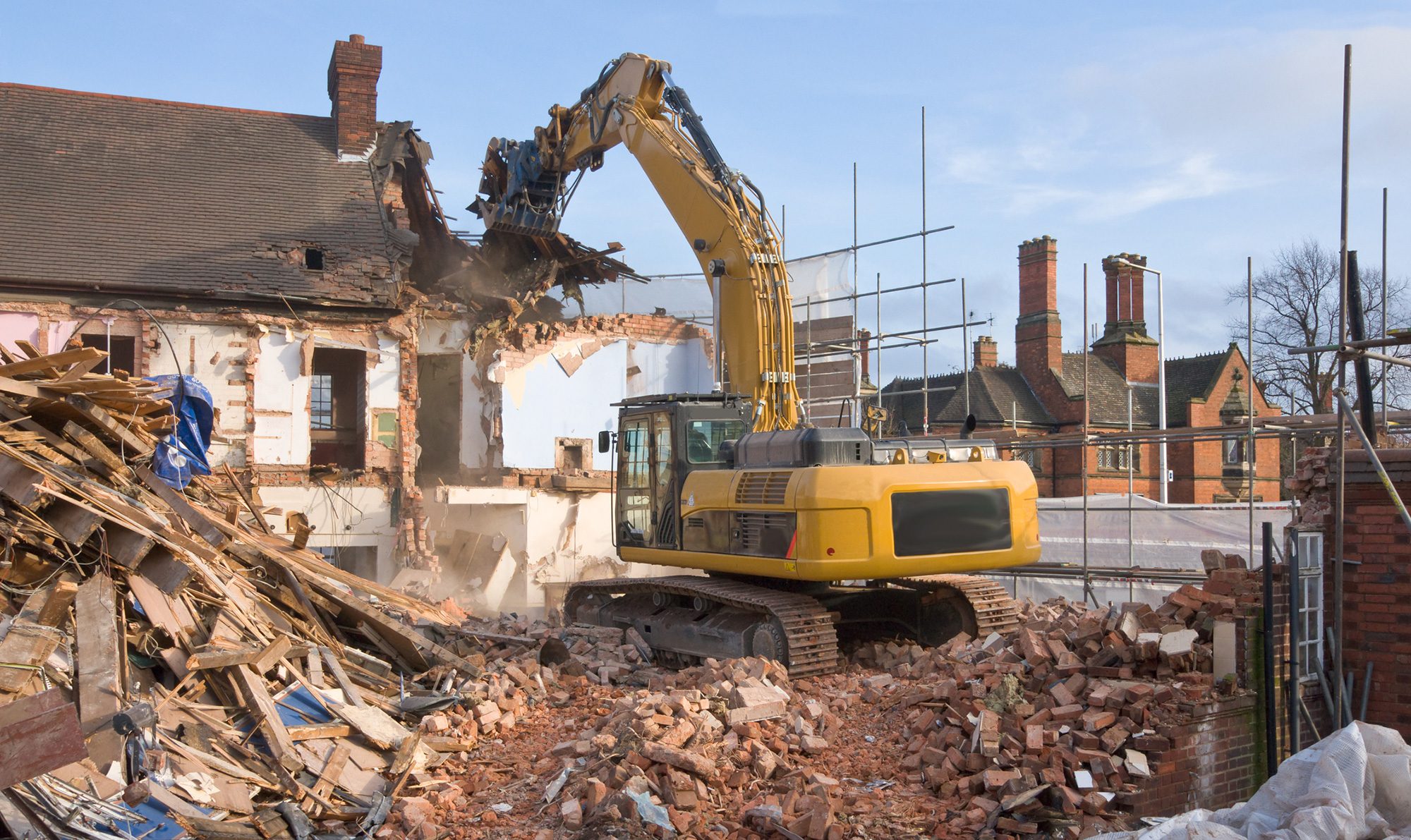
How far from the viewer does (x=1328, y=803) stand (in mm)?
4902

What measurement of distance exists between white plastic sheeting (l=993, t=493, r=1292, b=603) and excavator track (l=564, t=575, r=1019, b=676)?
4.96 ft

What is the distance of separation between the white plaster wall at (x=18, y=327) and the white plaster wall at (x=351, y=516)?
4.20m

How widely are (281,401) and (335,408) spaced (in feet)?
9.80

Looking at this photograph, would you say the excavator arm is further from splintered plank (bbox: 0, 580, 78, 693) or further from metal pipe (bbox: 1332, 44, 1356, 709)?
splintered plank (bbox: 0, 580, 78, 693)

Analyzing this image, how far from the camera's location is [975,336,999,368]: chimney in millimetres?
39000

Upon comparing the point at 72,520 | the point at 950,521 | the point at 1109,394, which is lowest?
the point at 950,521

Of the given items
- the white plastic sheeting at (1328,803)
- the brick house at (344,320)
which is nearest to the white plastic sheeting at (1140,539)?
the white plastic sheeting at (1328,803)

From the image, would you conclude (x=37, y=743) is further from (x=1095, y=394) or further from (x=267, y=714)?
(x=1095, y=394)

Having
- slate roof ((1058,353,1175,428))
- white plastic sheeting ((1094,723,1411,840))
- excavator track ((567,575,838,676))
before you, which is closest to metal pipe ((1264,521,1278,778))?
white plastic sheeting ((1094,723,1411,840))

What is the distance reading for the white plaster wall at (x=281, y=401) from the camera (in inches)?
682

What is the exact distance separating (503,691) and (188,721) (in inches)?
91.4

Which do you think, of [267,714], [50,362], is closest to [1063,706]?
[267,714]

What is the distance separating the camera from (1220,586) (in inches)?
301

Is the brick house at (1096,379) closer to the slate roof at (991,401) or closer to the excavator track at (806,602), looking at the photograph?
the slate roof at (991,401)
